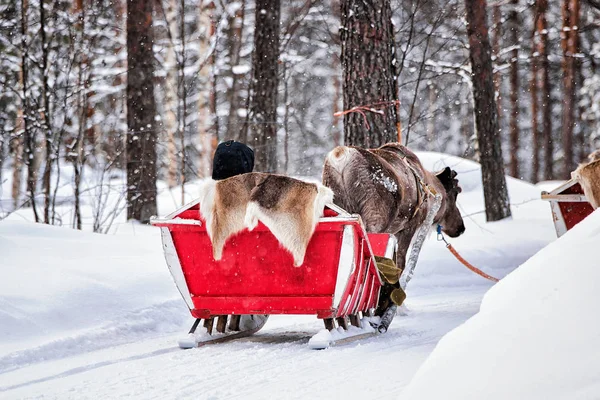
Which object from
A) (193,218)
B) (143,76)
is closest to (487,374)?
(193,218)

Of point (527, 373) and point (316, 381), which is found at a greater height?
point (527, 373)

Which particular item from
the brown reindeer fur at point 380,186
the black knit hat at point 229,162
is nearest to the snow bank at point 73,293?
the black knit hat at point 229,162

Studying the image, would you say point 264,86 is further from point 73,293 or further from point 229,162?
point 229,162

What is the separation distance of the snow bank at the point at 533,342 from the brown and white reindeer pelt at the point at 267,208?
199 cm

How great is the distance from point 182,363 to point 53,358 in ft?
3.31

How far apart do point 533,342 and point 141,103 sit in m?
10.7

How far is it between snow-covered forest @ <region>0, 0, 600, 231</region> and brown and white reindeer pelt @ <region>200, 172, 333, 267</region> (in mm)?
4208

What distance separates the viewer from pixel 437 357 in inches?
119

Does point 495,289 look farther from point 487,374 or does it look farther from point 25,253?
point 25,253

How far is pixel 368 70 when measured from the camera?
8641 millimetres

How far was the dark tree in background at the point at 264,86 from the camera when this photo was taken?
13.1 metres

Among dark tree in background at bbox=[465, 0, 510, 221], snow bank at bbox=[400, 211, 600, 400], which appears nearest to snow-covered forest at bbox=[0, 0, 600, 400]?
snow bank at bbox=[400, 211, 600, 400]

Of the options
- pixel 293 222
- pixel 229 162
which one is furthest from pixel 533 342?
pixel 229 162

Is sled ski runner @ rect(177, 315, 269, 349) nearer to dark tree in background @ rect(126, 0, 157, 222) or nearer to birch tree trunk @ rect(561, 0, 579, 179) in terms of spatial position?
dark tree in background @ rect(126, 0, 157, 222)
